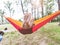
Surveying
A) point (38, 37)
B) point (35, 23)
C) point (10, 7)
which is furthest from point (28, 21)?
point (10, 7)

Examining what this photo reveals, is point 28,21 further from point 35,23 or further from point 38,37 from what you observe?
point 38,37

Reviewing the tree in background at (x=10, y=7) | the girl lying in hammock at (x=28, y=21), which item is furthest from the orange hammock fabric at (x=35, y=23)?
the tree in background at (x=10, y=7)

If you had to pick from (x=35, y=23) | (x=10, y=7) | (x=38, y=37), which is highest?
(x=10, y=7)

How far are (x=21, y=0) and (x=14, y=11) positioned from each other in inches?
6.2

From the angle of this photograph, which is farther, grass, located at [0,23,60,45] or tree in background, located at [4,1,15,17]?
tree in background, located at [4,1,15,17]

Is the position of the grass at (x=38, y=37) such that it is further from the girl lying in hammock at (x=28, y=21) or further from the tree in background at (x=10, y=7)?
the tree in background at (x=10, y=7)

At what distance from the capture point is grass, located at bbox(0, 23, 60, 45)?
1638mm

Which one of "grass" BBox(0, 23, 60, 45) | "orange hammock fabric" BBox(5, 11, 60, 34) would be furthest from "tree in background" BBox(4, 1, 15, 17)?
"grass" BBox(0, 23, 60, 45)

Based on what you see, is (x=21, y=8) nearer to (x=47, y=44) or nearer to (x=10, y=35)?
(x=10, y=35)

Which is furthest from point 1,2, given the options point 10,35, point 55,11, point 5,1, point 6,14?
point 55,11

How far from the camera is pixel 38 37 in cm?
168

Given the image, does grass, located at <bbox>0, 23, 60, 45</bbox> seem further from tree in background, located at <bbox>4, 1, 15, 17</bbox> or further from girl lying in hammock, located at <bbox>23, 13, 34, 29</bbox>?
tree in background, located at <bbox>4, 1, 15, 17</bbox>

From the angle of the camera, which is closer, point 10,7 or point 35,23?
point 35,23

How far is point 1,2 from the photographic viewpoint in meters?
1.87
